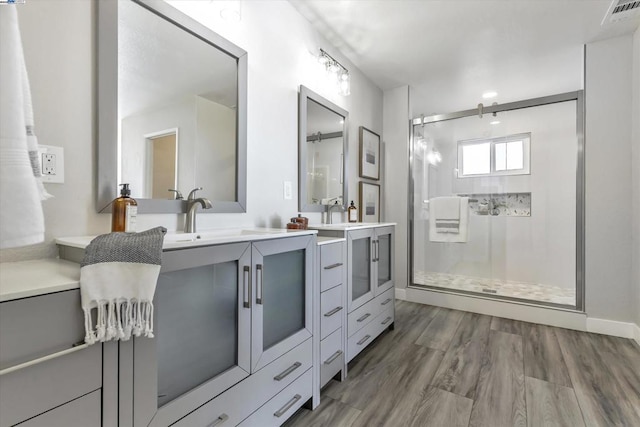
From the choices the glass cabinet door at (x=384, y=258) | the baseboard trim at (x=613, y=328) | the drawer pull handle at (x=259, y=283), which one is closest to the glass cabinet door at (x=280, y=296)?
the drawer pull handle at (x=259, y=283)

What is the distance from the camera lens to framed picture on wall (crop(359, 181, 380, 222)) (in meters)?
3.08

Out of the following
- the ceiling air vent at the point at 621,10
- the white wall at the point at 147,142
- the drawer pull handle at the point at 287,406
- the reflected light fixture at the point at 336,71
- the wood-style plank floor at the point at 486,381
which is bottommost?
the wood-style plank floor at the point at 486,381

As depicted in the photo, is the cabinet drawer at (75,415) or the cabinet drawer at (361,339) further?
the cabinet drawer at (361,339)

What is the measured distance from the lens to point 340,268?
183 cm

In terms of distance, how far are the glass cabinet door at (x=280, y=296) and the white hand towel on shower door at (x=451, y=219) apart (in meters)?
2.26

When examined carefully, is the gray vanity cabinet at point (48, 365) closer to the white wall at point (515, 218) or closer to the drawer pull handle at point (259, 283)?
the drawer pull handle at point (259, 283)

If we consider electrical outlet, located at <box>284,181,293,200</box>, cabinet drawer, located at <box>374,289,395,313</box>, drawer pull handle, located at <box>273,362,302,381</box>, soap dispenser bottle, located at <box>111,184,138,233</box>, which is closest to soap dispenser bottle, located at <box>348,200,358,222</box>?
cabinet drawer, located at <box>374,289,395,313</box>

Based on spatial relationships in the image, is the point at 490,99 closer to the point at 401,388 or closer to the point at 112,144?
the point at 401,388

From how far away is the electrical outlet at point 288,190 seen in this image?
204 centimetres

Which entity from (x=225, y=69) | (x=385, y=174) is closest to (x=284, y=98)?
(x=225, y=69)

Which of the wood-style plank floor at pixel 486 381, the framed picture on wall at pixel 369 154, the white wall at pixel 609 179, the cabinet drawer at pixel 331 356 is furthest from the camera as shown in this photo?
the framed picture on wall at pixel 369 154

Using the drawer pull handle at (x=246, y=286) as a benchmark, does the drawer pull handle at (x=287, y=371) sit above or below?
below

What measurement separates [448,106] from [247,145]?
3.35m

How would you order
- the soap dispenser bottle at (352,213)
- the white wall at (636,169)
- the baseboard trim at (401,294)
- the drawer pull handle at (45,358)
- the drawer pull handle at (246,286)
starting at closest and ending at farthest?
the drawer pull handle at (45,358) < the drawer pull handle at (246,286) < the white wall at (636,169) < the soap dispenser bottle at (352,213) < the baseboard trim at (401,294)
